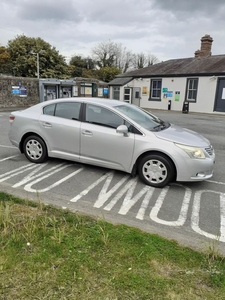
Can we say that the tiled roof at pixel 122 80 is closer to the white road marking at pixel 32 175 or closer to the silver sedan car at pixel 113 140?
the silver sedan car at pixel 113 140

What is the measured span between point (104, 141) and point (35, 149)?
1735mm

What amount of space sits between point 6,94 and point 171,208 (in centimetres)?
1784

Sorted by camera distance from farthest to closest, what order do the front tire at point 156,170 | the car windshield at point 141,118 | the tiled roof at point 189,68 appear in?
the tiled roof at point 189,68 → the car windshield at point 141,118 → the front tire at point 156,170

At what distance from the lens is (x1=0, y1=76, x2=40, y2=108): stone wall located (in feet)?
58.4

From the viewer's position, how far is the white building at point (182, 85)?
64.8ft

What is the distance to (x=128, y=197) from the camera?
12.6ft

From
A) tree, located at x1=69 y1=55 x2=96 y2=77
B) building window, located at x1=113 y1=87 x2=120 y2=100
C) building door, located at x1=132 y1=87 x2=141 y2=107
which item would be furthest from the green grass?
tree, located at x1=69 y1=55 x2=96 y2=77

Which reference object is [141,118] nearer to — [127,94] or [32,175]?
[32,175]

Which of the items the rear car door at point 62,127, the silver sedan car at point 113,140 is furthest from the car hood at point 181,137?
the rear car door at point 62,127

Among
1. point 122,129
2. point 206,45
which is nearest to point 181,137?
point 122,129

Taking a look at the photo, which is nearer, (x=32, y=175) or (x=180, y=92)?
(x=32, y=175)

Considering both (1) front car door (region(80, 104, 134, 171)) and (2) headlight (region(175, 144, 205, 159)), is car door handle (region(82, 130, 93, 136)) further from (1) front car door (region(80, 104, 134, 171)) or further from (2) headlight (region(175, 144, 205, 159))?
(2) headlight (region(175, 144, 205, 159))

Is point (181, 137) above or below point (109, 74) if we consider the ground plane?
below

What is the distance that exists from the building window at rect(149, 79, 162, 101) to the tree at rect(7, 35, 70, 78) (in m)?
16.0
